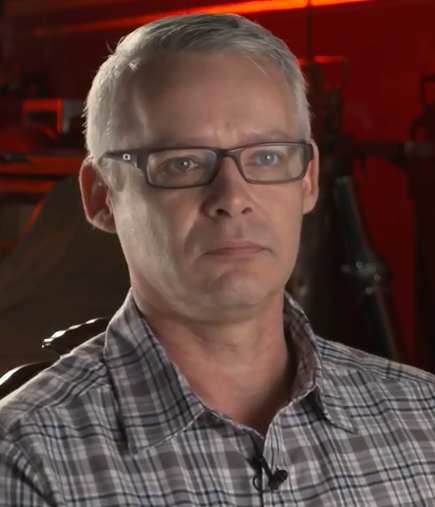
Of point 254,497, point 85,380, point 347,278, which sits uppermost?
point 85,380

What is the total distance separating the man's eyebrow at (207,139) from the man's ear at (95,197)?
11cm

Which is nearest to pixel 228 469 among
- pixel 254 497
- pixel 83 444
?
pixel 254 497

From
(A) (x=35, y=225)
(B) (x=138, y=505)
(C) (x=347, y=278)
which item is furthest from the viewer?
(C) (x=347, y=278)

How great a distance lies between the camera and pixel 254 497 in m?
0.85

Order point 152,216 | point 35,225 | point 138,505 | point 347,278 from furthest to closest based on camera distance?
point 347,278, point 35,225, point 152,216, point 138,505

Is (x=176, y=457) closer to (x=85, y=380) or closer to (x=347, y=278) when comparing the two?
(x=85, y=380)

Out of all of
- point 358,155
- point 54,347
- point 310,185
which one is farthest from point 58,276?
point 358,155

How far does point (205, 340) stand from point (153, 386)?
69mm

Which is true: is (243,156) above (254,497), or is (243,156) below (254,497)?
above

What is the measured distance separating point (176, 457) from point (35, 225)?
739 millimetres

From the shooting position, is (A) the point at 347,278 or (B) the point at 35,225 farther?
(A) the point at 347,278

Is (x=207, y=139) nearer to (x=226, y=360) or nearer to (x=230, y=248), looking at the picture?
(x=230, y=248)

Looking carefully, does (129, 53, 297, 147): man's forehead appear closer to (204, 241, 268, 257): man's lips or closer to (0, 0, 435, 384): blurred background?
(204, 241, 268, 257): man's lips

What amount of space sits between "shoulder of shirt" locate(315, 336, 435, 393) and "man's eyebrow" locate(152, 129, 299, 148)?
9.5 inches
